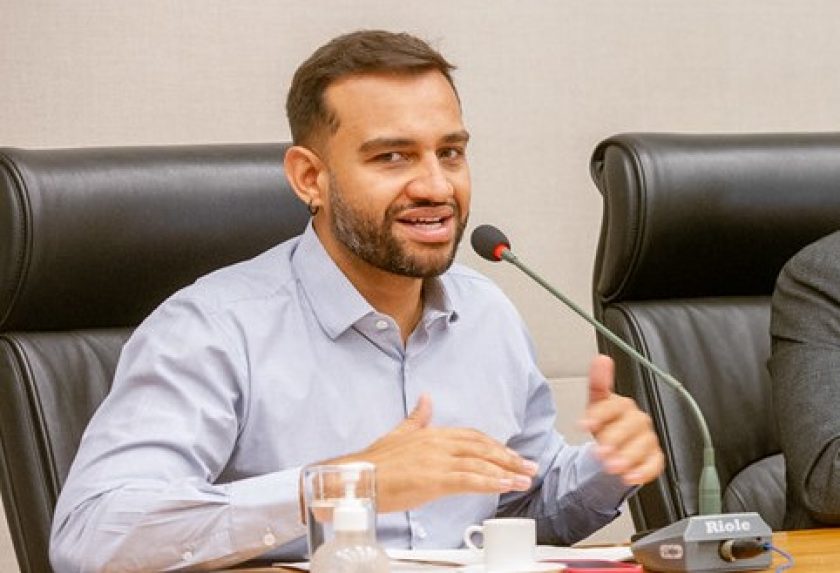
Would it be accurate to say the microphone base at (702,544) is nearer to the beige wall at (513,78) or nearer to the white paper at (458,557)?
the white paper at (458,557)

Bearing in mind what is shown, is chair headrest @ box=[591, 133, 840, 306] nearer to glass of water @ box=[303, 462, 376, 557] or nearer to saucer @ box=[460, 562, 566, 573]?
saucer @ box=[460, 562, 566, 573]

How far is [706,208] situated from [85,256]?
993 mm

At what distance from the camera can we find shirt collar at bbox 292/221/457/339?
2.28 meters

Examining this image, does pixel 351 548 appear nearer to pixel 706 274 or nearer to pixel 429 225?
pixel 429 225

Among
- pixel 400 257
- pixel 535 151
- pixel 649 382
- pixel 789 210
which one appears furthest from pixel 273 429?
pixel 535 151

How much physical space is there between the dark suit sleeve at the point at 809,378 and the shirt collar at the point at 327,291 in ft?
1.88

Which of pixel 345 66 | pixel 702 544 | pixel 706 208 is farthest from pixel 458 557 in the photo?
pixel 706 208

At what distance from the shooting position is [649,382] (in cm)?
263

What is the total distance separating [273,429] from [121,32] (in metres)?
1.18

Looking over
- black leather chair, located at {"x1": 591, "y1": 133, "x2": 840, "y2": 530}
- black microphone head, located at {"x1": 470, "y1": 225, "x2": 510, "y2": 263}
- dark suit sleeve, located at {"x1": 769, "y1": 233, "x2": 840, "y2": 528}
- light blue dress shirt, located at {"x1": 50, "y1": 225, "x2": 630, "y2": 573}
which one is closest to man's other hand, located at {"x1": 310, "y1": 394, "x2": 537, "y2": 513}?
light blue dress shirt, located at {"x1": 50, "y1": 225, "x2": 630, "y2": 573}

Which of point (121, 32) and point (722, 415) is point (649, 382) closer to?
point (722, 415)

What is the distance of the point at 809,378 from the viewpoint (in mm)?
2525

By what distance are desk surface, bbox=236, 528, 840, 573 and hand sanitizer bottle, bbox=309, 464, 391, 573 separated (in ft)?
1.29

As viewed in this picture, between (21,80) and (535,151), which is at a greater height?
(21,80)
